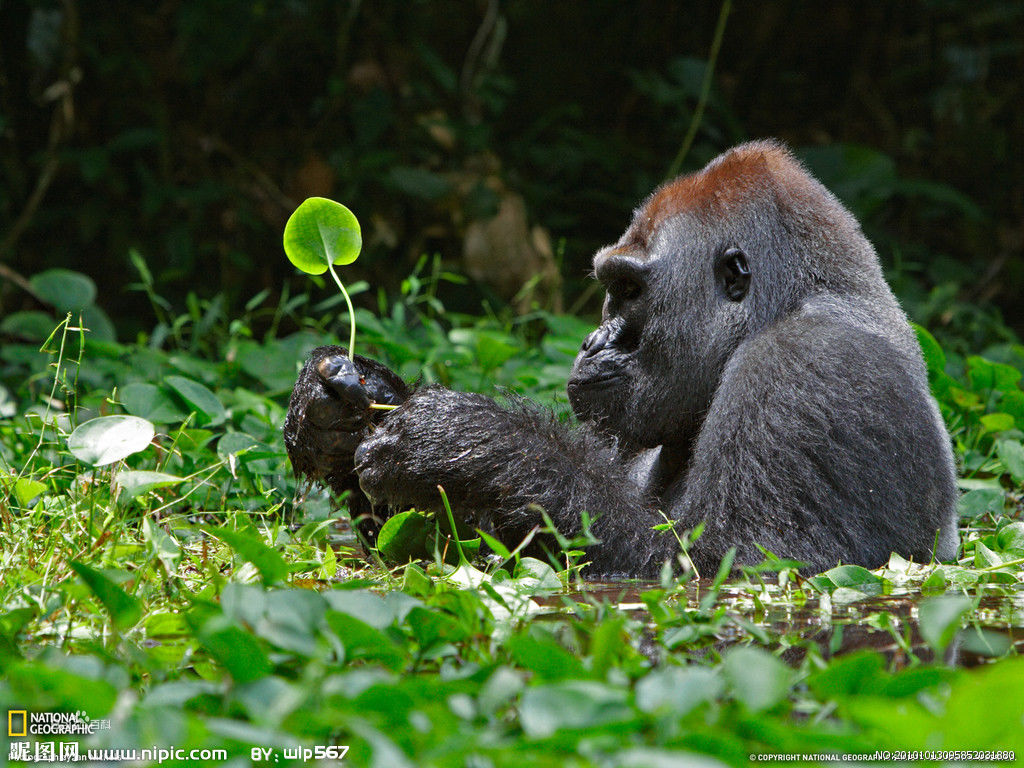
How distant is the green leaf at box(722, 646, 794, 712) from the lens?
1.42 m

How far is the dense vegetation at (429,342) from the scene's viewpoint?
1.50m

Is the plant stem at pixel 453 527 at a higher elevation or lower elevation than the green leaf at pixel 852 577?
higher

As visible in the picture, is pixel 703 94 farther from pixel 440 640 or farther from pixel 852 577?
pixel 440 640

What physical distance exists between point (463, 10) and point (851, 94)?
3467mm

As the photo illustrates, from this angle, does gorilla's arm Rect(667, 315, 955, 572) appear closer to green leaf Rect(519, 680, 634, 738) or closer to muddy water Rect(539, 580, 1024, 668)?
muddy water Rect(539, 580, 1024, 668)

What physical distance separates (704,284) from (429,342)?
2505 millimetres

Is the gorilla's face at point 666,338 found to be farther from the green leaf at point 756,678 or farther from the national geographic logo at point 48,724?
the national geographic logo at point 48,724

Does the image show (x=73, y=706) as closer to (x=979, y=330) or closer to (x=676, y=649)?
(x=676, y=649)

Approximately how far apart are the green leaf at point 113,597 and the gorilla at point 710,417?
3.35ft

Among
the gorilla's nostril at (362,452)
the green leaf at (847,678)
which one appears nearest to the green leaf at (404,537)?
the gorilla's nostril at (362,452)

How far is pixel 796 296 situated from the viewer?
3158mm

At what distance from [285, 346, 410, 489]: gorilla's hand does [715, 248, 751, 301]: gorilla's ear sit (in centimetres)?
103

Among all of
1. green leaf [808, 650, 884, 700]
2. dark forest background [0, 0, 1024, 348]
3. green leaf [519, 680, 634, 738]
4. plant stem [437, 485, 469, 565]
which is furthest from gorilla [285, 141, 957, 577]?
dark forest background [0, 0, 1024, 348]

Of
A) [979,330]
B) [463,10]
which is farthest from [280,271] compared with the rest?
[979,330]
